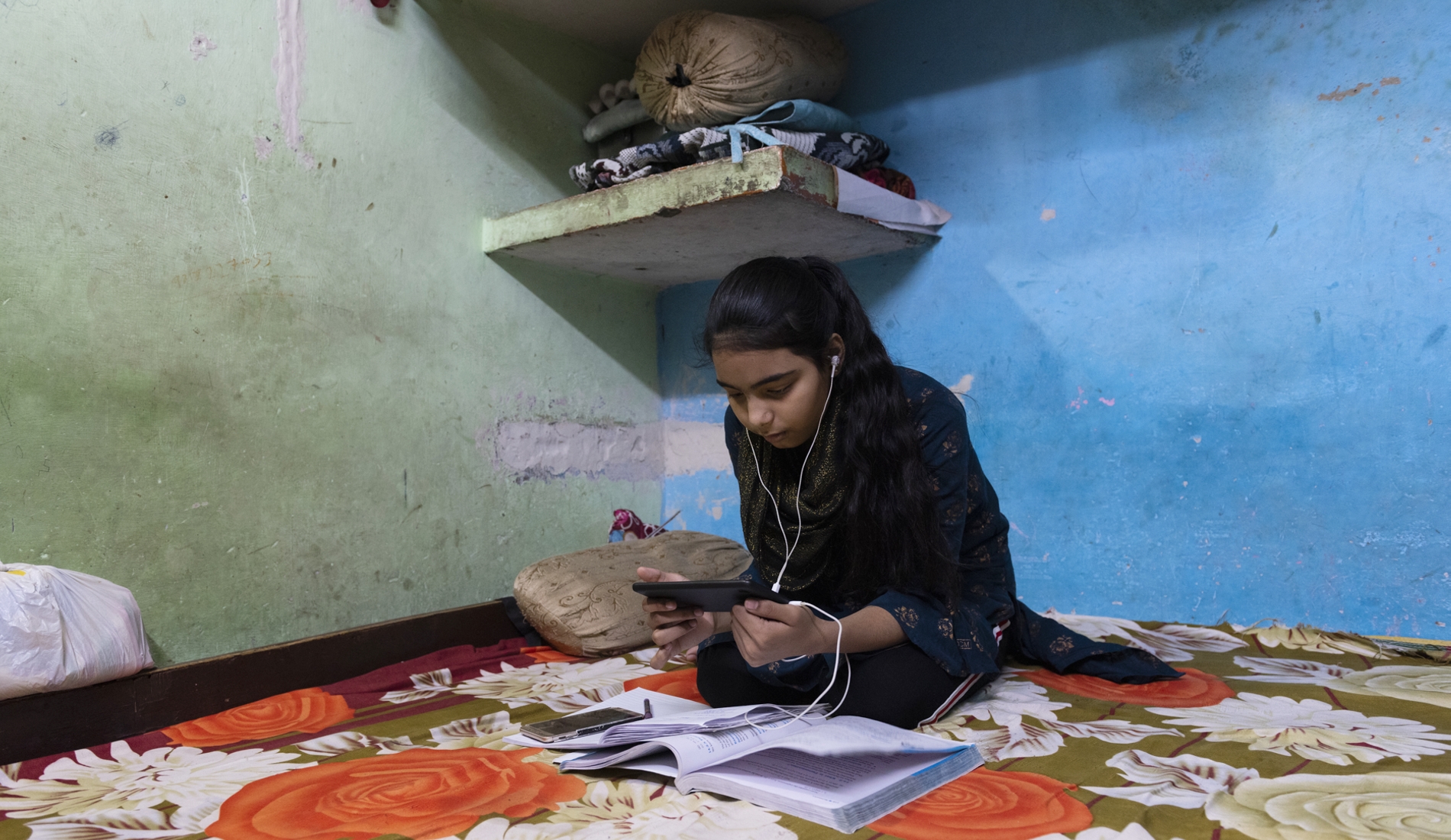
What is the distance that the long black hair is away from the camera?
4.25 feet

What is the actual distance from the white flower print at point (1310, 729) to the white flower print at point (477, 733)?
1102 mm

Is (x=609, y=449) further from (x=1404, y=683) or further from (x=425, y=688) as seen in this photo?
(x=1404, y=683)

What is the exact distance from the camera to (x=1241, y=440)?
2023mm

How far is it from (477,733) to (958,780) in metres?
0.81

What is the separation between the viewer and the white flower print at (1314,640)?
179 cm

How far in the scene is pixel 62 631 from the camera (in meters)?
1.48

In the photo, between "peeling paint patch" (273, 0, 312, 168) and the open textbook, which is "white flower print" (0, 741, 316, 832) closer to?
the open textbook

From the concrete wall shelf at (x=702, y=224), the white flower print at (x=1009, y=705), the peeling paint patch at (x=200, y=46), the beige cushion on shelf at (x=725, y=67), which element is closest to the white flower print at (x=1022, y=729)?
the white flower print at (x=1009, y=705)

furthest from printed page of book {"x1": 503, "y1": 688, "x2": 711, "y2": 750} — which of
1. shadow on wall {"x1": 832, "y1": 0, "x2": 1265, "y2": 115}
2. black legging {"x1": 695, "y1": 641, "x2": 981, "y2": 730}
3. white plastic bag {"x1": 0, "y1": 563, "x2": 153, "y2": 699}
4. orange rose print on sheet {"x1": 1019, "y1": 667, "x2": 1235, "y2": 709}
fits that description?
shadow on wall {"x1": 832, "y1": 0, "x2": 1265, "y2": 115}

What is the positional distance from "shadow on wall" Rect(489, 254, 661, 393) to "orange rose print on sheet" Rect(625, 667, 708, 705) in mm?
1288

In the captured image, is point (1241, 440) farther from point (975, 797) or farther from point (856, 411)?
point (975, 797)

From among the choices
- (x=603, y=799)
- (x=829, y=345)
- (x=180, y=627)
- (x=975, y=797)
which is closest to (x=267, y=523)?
(x=180, y=627)

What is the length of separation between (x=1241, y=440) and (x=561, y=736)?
1711 millimetres

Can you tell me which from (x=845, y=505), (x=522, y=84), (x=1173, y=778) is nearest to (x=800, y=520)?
(x=845, y=505)
